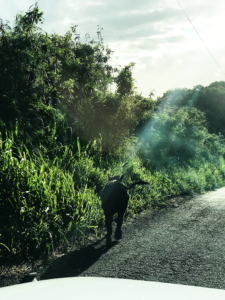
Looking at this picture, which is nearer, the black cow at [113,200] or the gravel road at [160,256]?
the gravel road at [160,256]

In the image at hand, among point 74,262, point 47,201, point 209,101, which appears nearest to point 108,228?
point 74,262

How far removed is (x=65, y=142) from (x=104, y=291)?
6717mm

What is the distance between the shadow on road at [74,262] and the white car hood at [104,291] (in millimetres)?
1800

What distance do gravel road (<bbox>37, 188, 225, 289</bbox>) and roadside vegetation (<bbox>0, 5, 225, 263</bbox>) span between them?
57 centimetres

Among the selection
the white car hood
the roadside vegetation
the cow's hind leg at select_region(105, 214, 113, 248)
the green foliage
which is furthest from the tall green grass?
the green foliage

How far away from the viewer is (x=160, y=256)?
14.7 feet

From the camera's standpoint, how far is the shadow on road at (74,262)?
397cm

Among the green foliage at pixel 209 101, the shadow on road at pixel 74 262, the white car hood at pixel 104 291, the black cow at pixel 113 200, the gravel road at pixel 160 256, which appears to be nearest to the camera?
the white car hood at pixel 104 291

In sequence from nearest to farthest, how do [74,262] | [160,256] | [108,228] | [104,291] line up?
[104,291] → [74,262] → [160,256] → [108,228]

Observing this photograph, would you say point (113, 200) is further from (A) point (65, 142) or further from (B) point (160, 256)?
(A) point (65, 142)

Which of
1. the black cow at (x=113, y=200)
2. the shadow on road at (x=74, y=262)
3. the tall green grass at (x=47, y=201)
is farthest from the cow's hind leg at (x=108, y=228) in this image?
the tall green grass at (x=47, y=201)

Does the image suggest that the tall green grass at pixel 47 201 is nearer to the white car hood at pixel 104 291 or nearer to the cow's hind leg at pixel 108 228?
the cow's hind leg at pixel 108 228

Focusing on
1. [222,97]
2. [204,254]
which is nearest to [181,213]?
[204,254]

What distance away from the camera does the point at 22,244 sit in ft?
14.5
